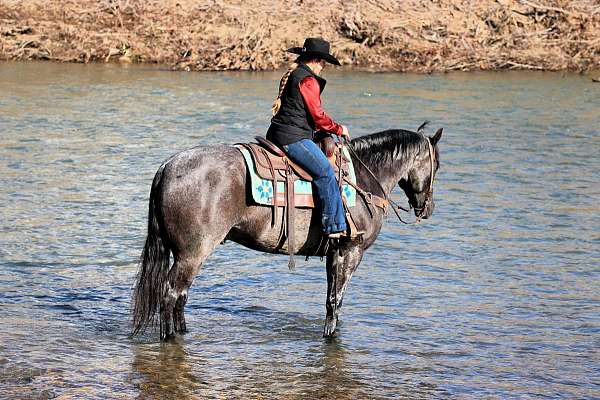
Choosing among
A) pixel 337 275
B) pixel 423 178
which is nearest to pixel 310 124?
pixel 337 275

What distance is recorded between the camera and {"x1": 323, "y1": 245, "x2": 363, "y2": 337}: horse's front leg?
30.5ft

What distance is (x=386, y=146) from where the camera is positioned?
960 cm

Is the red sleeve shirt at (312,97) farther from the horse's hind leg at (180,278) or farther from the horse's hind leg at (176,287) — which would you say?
the horse's hind leg at (176,287)

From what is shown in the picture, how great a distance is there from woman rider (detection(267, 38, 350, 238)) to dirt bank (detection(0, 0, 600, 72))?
742 inches

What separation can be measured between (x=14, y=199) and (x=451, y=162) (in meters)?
6.98

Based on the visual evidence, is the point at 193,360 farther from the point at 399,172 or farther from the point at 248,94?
the point at 248,94

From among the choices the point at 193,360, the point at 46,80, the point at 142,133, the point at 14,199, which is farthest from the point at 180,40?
the point at 193,360

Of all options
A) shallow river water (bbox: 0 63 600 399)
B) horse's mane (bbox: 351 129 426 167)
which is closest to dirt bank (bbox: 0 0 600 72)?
shallow river water (bbox: 0 63 600 399)

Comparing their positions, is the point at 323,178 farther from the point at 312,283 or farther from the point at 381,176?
the point at 312,283

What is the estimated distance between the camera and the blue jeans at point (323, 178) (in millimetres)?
8922

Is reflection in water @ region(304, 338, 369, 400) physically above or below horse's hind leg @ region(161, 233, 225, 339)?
below

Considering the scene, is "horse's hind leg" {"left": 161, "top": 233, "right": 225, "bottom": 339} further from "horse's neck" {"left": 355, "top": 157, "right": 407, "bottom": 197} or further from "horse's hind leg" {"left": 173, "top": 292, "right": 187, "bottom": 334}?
"horse's neck" {"left": 355, "top": 157, "right": 407, "bottom": 197}

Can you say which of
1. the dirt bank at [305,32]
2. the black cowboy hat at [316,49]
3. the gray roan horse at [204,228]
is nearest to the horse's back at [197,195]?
the gray roan horse at [204,228]

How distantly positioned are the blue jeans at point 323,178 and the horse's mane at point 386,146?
2.18 ft
